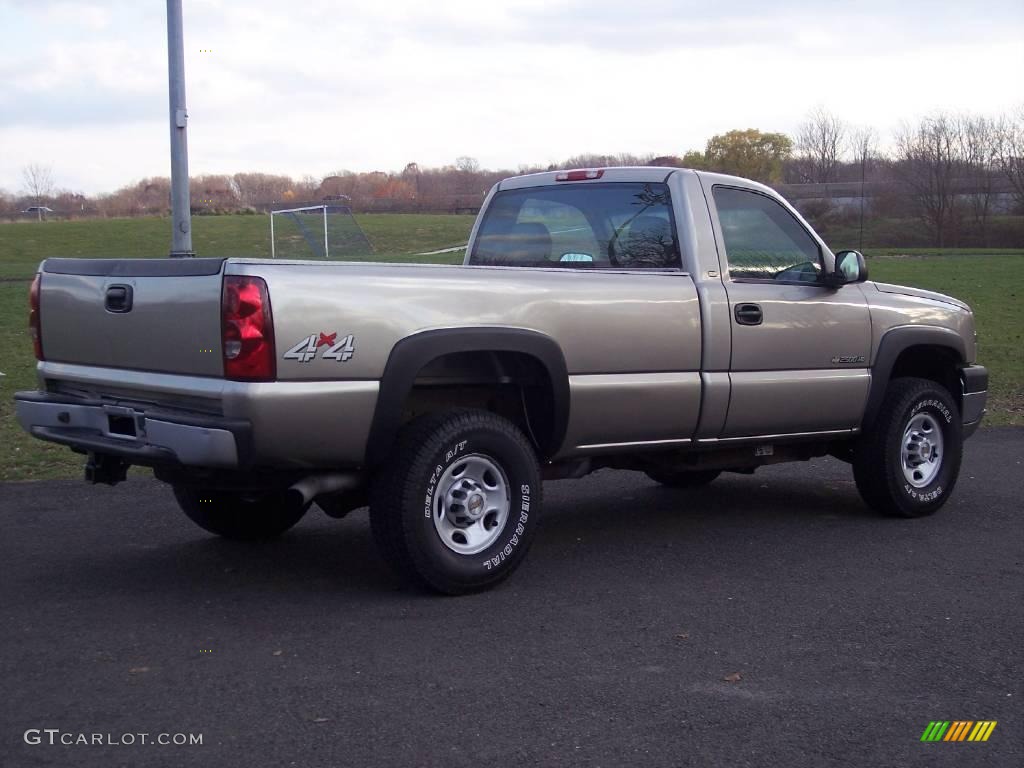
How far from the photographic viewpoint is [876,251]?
139 ft

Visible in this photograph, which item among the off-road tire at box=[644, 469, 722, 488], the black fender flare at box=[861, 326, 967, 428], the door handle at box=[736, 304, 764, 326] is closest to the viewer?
the door handle at box=[736, 304, 764, 326]

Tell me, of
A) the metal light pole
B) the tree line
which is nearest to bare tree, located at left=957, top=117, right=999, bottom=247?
the tree line

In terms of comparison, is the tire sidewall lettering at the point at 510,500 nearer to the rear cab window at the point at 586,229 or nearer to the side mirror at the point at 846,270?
the rear cab window at the point at 586,229

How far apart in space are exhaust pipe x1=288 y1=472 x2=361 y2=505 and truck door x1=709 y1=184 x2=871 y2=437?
84.3 inches

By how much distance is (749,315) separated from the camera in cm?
638

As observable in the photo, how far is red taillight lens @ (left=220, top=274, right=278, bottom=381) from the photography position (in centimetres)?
470

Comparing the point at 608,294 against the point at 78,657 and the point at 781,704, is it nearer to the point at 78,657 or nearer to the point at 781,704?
the point at 781,704

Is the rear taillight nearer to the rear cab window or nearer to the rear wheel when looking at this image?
the rear wheel

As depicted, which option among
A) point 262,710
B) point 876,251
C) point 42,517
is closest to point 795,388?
point 262,710

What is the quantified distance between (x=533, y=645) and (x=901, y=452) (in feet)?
11.0

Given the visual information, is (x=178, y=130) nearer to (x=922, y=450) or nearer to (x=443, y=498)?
(x=443, y=498)

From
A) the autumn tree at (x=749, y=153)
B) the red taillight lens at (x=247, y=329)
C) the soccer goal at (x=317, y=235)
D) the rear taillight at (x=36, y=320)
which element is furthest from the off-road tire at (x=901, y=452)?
the autumn tree at (x=749, y=153)

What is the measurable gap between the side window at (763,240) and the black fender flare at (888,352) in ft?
2.10

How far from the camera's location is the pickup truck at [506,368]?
485 cm
